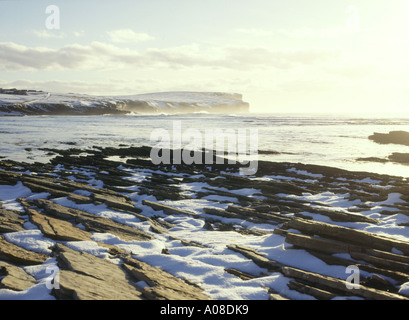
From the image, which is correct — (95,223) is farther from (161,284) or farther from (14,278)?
(161,284)

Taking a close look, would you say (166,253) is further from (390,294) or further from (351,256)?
(390,294)

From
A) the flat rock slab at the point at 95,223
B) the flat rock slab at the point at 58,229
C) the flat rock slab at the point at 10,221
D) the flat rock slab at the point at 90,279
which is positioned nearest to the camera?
the flat rock slab at the point at 90,279

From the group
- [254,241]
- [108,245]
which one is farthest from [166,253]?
[254,241]

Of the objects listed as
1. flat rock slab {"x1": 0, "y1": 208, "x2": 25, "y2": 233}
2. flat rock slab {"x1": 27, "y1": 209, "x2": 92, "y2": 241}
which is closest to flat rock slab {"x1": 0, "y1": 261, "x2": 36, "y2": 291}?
flat rock slab {"x1": 27, "y1": 209, "x2": 92, "y2": 241}

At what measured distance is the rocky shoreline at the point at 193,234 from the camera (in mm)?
6469

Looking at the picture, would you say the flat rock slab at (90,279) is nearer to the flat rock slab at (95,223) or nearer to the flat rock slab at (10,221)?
the flat rock slab at (95,223)

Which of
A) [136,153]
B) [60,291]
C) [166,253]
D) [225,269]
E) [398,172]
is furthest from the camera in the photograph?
[136,153]

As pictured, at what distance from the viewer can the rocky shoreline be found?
6469mm

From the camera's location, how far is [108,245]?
856cm

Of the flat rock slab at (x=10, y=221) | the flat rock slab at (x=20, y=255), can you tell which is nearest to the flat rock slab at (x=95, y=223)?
the flat rock slab at (x=10, y=221)

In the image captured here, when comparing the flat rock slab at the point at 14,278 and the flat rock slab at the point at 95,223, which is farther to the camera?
the flat rock slab at the point at 95,223

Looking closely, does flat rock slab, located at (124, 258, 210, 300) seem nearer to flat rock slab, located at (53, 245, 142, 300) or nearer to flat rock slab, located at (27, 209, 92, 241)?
flat rock slab, located at (53, 245, 142, 300)

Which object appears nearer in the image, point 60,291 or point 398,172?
point 60,291

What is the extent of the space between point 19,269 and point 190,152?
20.4m
